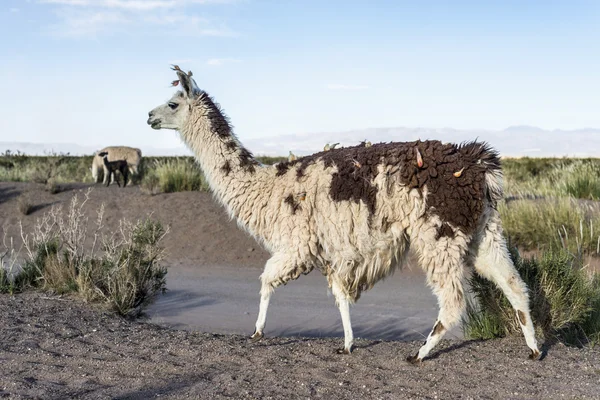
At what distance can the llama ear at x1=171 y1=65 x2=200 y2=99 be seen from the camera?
9461mm

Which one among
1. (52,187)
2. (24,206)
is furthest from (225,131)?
(52,187)

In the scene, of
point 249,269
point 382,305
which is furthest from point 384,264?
point 249,269

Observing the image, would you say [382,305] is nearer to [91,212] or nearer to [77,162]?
[91,212]

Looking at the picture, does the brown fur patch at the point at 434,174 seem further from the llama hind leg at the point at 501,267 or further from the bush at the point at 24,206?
the bush at the point at 24,206

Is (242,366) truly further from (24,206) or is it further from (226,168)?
(24,206)

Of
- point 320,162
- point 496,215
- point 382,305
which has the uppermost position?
point 320,162

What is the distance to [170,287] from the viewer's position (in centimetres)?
1512

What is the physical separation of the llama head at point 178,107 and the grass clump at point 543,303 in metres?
4.22

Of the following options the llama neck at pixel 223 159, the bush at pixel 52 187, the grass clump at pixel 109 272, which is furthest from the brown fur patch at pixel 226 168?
the bush at pixel 52 187

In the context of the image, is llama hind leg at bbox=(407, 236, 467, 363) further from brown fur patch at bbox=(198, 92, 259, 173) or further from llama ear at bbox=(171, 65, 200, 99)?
llama ear at bbox=(171, 65, 200, 99)

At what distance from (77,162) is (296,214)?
3441 centimetres

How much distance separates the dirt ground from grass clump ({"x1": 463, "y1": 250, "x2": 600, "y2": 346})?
33 centimetres

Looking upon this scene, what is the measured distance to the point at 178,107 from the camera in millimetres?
9672

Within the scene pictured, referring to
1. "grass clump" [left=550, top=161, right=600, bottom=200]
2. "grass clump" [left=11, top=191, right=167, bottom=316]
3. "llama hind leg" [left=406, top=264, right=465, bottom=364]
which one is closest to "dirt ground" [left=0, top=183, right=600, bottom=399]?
"llama hind leg" [left=406, top=264, right=465, bottom=364]
